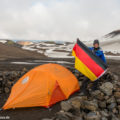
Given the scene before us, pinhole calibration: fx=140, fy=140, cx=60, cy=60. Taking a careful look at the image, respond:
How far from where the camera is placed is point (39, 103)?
6645 mm

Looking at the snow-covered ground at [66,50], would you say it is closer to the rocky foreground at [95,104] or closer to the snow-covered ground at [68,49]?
the snow-covered ground at [68,49]

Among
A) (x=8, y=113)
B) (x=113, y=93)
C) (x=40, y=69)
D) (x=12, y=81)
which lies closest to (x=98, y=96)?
(x=113, y=93)

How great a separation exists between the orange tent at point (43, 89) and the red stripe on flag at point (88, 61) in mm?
1348

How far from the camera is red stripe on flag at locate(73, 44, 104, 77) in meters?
7.50

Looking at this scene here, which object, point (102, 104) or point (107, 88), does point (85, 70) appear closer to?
point (107, 88)

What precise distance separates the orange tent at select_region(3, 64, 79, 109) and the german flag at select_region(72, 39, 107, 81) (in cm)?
104

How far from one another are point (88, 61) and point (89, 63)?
13 centimetres

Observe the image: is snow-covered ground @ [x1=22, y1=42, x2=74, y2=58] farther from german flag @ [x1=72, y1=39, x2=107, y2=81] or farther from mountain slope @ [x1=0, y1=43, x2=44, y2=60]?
german flag @ [x1=72, y1=39, x2=107, y2=81]

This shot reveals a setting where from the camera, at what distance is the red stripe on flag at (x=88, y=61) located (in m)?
7.50

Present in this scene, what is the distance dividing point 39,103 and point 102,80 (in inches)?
151

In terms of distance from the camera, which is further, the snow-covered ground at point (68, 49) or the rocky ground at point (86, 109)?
the snow-covered ground at point (68, 49)

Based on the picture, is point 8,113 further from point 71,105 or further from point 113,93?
point 113,93

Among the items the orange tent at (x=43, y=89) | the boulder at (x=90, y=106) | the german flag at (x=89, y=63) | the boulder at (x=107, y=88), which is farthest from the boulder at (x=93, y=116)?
the german flag at (x=89, y=63)

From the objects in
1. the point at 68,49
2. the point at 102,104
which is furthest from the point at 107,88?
the point at 68,49
